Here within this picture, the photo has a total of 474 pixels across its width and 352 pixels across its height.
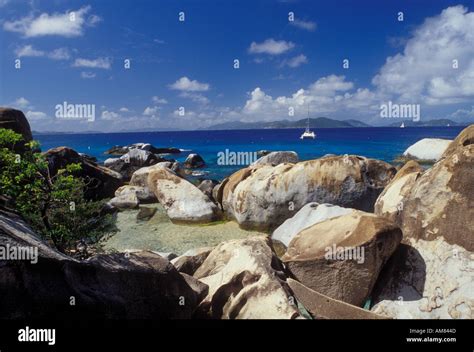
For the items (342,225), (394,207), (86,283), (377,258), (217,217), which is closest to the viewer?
(86,283)

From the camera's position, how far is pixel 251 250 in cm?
684

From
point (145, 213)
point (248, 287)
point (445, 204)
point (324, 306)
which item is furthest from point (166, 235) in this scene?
point (445, 204)

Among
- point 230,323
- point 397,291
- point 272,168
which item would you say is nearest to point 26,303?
point 230,323

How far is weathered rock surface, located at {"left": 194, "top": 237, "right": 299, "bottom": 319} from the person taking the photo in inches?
223

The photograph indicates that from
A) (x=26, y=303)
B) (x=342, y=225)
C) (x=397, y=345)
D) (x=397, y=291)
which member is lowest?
(x=397, y=345)

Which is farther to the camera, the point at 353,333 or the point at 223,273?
the point at 223,273

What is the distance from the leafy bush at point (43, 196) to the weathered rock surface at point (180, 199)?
695cm

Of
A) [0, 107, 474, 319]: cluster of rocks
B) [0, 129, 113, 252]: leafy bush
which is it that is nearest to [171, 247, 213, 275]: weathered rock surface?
[0, 107, 474, 319]: cluster of rocks

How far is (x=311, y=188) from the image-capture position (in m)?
12.5

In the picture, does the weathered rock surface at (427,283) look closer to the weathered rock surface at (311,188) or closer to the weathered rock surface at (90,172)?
the weathered rock surface at (311,188)

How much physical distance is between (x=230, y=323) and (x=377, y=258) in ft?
10.0

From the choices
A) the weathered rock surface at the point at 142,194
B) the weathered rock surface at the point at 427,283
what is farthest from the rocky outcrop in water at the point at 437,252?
the weathered rock surface at the point at 142,194

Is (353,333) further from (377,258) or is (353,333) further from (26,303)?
(26,303)

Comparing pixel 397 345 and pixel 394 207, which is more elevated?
pixel 394 207
